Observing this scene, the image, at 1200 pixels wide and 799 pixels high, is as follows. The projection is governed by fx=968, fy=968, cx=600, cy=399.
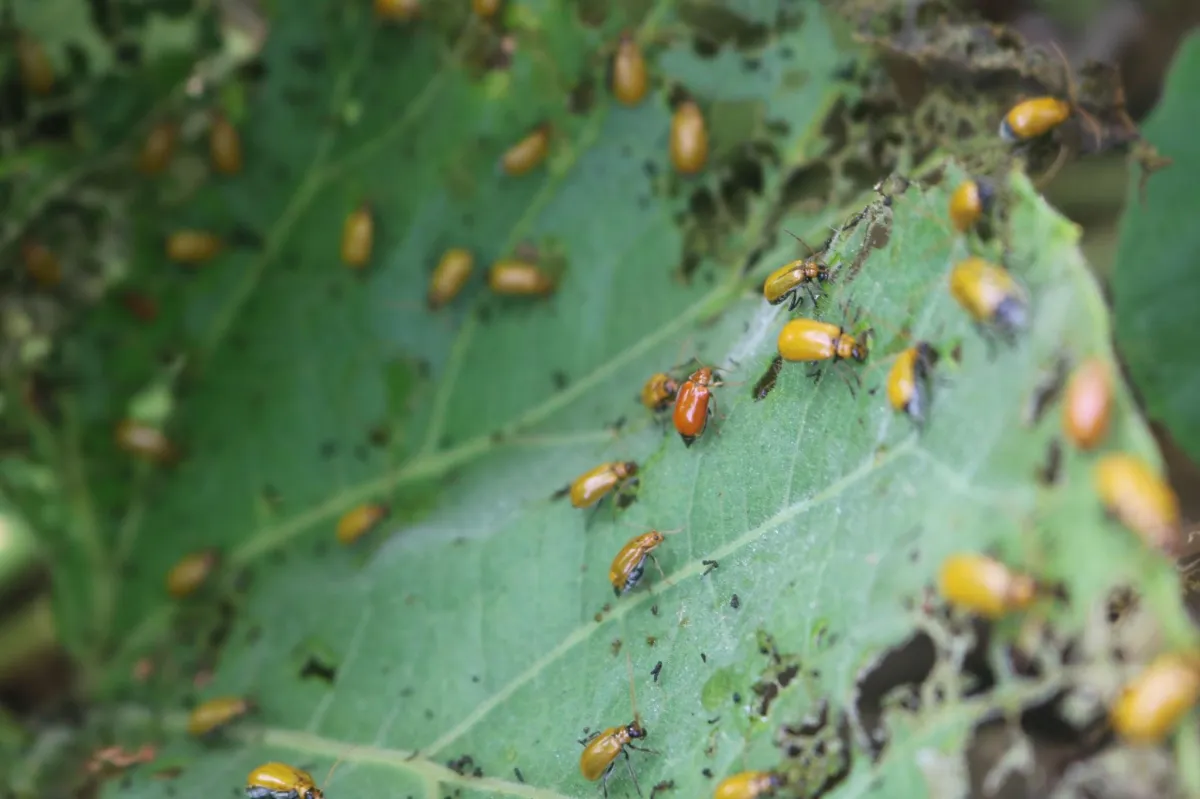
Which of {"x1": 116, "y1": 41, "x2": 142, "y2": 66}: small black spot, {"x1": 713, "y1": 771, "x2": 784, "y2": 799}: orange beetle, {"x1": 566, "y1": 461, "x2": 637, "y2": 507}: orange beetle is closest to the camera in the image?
{"x1": 713, "y1": 771, "x2": 784, "y2": 799}: orange beetle

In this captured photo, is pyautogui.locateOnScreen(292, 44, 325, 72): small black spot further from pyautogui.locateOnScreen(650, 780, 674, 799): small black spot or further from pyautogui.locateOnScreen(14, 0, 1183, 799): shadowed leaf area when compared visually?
pyautogui.locateOnScreen(650, 780, 674, 799): small black spot

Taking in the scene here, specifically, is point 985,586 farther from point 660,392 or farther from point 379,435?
point 379,435

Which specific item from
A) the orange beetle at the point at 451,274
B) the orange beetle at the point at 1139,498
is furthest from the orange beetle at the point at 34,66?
the orange beetle at the point at 1139,498

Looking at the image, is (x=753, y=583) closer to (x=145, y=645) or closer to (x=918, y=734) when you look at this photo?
(x=918, y=734)

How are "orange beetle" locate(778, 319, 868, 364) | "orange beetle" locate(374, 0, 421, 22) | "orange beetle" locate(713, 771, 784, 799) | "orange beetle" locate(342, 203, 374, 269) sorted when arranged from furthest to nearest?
"orange beetle" locate(342, 203, 374, 269) < "orange beetle" locate(374, 0, 421, 22) < "orange beetle" locate(778, 319, 868, 364) < "orange beetle" locate(713, 771, 784, 799)

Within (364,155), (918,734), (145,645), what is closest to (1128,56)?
(364,155)

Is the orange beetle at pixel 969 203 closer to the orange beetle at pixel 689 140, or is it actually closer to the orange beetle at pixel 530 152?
the orange beetle at pixel 689 140

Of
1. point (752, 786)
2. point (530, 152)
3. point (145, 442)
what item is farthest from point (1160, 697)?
point (145, 442)

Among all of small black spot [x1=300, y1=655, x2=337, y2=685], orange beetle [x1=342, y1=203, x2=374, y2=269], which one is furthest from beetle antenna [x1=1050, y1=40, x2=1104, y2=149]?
small black spot [x1=300, y1=655, x2=337, y2=685]
